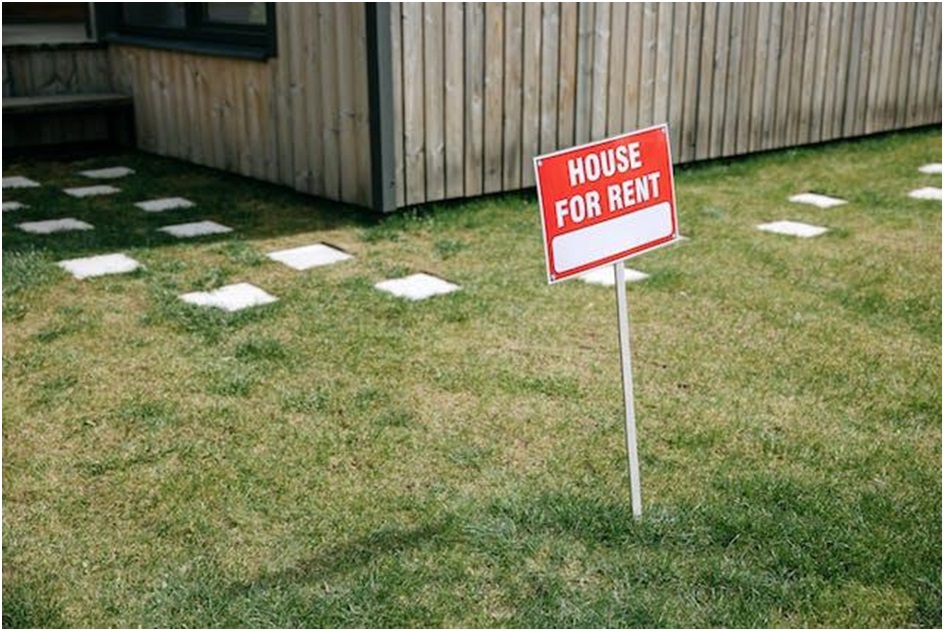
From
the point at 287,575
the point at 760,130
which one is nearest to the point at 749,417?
the point at 287,575

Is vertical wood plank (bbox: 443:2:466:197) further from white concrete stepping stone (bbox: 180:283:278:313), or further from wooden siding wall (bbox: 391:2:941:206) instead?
white concrete stepping stone (bbox: 180:283:278:313)

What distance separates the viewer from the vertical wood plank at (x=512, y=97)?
694 centimetres

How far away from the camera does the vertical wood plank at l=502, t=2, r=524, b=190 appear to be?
6941 mm

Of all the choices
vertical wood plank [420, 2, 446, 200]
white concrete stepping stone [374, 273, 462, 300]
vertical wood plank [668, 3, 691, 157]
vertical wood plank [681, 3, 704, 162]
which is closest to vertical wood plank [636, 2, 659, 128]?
vertical wood plank [668, 3, 691, 157]

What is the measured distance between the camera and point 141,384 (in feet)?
13.4

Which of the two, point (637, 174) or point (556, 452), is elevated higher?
point (637, 174)

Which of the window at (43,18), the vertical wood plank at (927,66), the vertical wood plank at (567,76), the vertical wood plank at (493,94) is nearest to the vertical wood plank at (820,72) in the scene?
the vertical wood plank at (927,66)

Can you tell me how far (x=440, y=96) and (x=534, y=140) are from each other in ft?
2.88

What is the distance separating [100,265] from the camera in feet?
18.5

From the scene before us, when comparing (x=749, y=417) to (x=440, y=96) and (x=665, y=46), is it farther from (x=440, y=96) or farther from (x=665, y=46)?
(x=665, y=46)

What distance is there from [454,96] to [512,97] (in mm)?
484

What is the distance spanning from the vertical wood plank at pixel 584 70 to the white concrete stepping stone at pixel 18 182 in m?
3.88

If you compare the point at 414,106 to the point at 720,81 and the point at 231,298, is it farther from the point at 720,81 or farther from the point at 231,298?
the point at 720,81

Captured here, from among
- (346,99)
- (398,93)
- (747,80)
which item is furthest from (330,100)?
(747,80)
